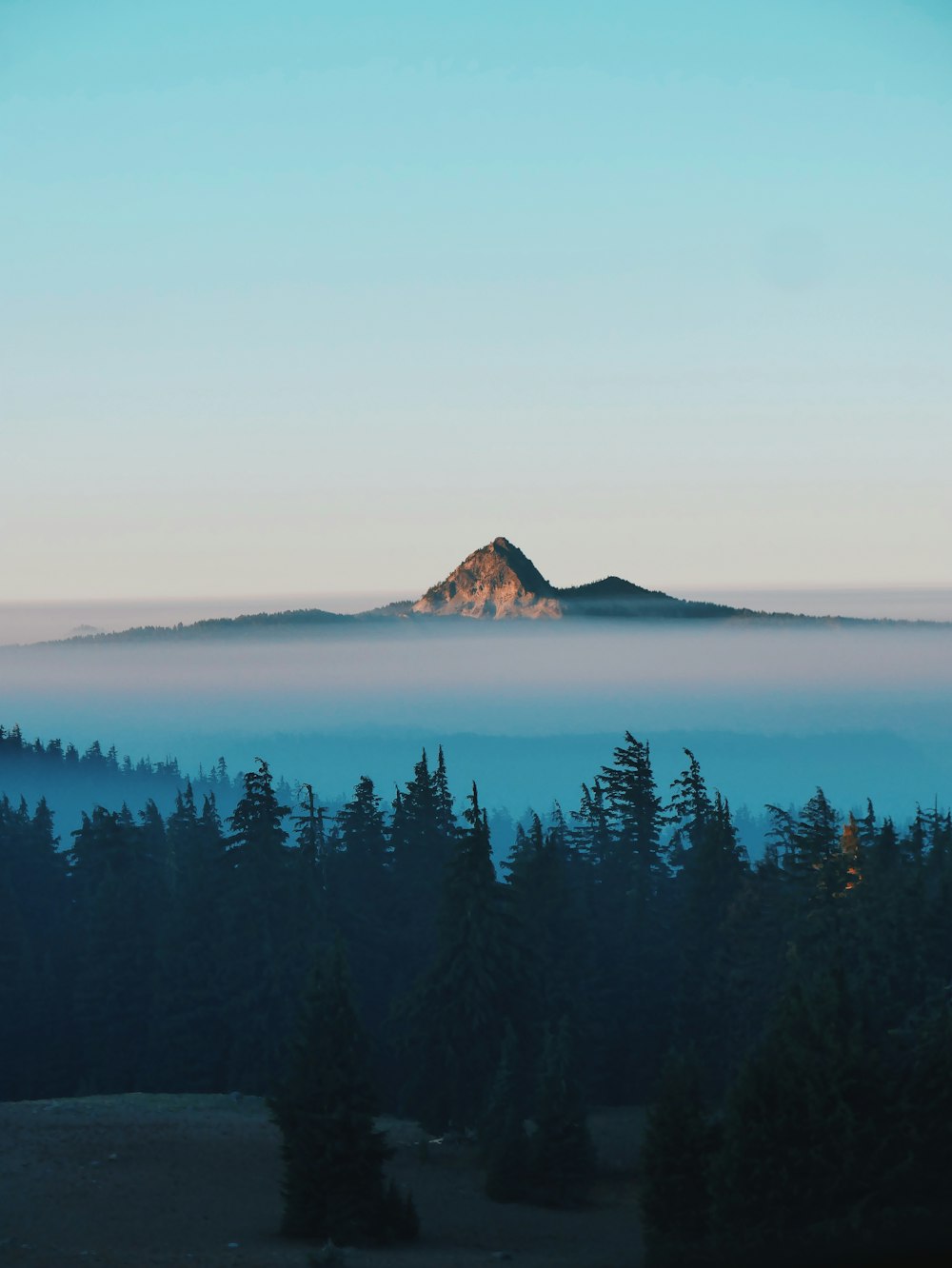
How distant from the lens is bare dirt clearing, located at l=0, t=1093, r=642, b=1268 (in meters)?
28.4

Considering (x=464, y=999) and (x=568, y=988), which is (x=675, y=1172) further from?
(x=568, y=988)

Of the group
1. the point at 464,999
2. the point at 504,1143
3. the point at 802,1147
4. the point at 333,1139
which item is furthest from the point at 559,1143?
the point at 802,1147

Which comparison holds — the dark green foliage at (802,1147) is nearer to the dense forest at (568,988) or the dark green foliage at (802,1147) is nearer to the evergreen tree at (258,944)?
the dense forest at (568,988)

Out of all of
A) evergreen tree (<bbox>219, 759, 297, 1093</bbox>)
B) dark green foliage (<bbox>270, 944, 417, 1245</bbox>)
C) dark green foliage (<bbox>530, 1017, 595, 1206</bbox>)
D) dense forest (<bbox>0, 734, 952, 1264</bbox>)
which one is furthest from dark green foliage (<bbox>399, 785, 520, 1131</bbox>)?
dark green foliage (<bbox>270, 944, 417, 1245</bbox>)

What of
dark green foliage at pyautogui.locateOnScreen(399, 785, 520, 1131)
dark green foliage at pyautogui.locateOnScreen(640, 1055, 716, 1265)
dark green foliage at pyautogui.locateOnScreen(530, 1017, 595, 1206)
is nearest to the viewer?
dark green foliage at pyautogui.locateOnScreen(640, 1055, 716, 1265)

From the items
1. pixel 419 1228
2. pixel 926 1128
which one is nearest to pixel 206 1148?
pixel 419 1228

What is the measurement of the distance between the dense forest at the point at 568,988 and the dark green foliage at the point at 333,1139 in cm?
56

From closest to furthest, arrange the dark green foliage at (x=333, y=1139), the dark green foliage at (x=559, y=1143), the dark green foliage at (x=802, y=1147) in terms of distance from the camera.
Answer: the dark green foliage at (x=802, y=1147), the dark green foliage at (x=333, y=1139), the dark green foliage at (x=559, y=1143)

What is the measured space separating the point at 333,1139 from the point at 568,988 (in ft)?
66.0

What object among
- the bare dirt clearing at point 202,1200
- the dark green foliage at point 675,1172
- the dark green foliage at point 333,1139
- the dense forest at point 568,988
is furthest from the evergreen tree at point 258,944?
the dark green foliage at point 675,1172

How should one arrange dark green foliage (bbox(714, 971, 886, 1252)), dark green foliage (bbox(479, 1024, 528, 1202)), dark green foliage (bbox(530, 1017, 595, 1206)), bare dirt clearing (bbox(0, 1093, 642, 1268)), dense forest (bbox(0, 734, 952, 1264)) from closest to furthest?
dark green foliage (bbox(714, 971, 886, 1252)) → dense forest (bbox(0, 734, 952, 1264)) → bare dirt clearing (bbox(0, 1093, 642, 1268)) → dark green foliage (bbox(479, 1024, 528, 1202)) → dark green foliage (bbox(530, 1017, 595, 1206))

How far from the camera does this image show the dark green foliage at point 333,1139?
99.2 ft

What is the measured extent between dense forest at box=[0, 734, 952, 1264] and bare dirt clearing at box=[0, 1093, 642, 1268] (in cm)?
174

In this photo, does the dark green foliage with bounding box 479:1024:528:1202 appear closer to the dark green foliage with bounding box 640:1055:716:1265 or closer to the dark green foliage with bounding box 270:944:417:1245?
the dark green foliage with bounding box 270:944:417:1245
